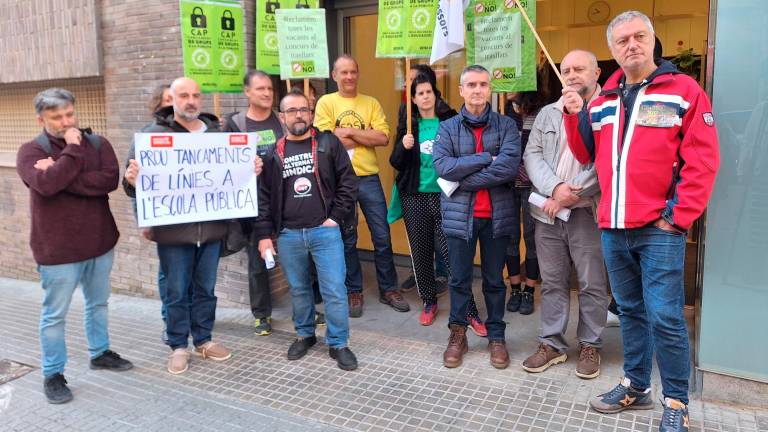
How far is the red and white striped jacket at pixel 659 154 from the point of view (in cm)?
298

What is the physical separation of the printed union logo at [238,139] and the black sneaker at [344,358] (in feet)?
5.50

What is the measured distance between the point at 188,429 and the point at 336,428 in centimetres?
89

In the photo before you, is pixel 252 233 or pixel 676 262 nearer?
pixel 676 262

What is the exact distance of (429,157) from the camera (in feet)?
16.5

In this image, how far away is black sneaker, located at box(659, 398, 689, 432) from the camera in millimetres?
3260

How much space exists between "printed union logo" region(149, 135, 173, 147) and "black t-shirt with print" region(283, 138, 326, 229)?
31.3 inches

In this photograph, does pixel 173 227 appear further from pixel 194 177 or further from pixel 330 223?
pixel 330 223

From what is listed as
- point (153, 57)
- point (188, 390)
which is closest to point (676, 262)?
point (188, 390)

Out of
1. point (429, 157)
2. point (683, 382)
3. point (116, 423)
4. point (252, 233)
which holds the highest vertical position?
point (429, 157)

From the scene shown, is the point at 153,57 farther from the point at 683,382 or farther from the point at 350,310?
the point at 683,382

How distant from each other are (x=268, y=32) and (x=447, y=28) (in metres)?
1.69

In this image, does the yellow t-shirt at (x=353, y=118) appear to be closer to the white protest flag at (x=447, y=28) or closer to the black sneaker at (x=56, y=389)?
the white protest flag at (x=447, y=28)

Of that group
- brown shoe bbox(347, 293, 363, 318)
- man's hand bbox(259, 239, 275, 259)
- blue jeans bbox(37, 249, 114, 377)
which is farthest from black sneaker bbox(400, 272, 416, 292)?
blue jeans bbox(37, 249, 114, 377)

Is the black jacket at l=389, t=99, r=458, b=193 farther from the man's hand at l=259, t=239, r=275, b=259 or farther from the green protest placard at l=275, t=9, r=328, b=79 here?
the man's hand at l=259, t=239, r=275, b=259
